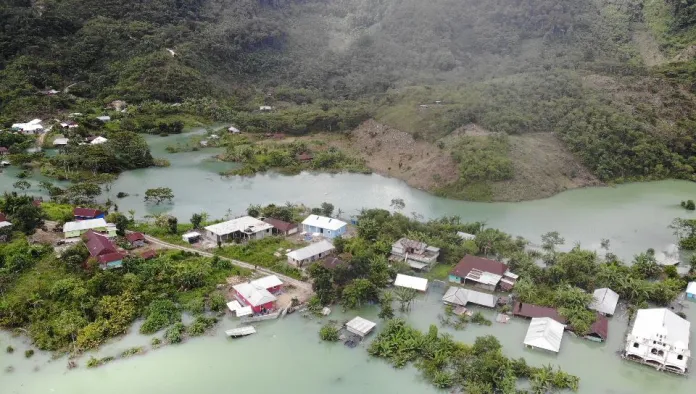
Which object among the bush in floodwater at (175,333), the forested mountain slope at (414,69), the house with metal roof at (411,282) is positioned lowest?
the bush in floodwater at (175,333)

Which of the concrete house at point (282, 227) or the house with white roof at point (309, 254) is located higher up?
the concrete house at point (282, 227)

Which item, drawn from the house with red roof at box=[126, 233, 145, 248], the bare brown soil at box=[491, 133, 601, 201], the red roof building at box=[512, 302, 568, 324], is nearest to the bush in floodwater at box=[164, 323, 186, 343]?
the house with red roof at box=[126, 233, 145, 248]

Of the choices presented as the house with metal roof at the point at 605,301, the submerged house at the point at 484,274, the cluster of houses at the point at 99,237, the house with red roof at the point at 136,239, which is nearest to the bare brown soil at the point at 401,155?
the submerged house at the point at 484,274

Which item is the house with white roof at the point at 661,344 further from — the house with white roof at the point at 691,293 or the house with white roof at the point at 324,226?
the house with white roof at the point at 324,226

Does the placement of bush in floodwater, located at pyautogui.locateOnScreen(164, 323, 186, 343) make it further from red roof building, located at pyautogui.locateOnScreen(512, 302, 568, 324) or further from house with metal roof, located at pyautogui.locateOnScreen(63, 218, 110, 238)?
red roof building, located at pyautogui.locateOnScreen(512, 302, 568, 324)

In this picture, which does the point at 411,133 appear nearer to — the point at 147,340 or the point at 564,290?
the point at 564,290

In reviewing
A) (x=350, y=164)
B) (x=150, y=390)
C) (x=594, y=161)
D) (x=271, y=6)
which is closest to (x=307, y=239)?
(x=150, y=390)
